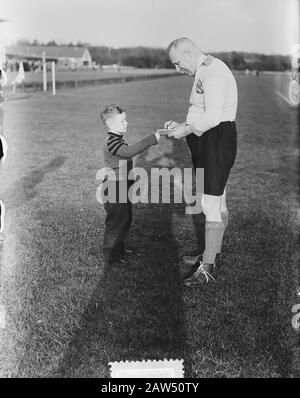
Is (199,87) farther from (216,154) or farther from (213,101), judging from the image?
(216,154)

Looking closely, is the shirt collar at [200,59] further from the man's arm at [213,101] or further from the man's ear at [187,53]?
the man's arm at [213,101]

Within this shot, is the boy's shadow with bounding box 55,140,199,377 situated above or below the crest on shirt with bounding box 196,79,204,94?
below

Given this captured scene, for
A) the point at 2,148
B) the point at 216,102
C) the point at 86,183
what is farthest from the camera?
the point at 86,183

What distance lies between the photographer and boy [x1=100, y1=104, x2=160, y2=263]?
4453 mm

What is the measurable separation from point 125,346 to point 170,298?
2.72 feet

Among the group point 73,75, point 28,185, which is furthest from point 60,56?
point 28,185

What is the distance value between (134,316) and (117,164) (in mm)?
1500

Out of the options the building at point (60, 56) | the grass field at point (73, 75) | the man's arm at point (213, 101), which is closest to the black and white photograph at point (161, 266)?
the man's arm at point (213, 101)

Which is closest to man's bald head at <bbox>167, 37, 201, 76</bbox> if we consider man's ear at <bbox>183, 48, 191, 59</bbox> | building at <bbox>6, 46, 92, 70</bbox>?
man's ear at <bbox>183, 48, 191, 59</bbox>

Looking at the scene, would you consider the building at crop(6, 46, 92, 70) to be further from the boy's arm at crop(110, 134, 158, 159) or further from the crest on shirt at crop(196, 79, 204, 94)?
the crest on shirt at crop(196, 79, 204, 94)

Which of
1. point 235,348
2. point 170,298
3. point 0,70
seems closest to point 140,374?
point 235,348

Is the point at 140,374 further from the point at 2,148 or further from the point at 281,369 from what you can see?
the point at 2,148

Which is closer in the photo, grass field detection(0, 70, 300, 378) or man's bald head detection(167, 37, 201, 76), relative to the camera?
grass field detection(0, 70, 300, 378)

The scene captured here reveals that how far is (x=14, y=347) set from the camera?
3469 mm
